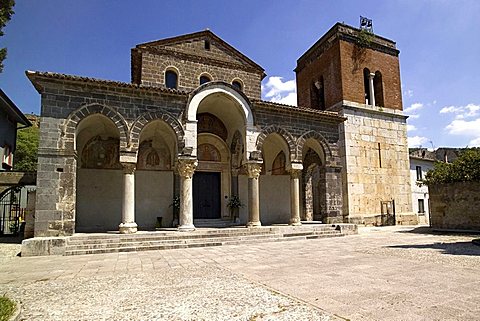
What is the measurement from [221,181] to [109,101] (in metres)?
6.46

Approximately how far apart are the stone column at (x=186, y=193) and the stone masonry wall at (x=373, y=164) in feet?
28.6

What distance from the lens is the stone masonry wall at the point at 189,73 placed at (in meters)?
14.6

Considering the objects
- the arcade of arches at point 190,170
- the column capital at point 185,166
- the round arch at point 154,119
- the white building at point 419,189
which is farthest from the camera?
the white building at point 419,189

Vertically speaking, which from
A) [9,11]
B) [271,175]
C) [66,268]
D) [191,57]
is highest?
[191,57]

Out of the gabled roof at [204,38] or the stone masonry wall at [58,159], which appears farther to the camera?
the gabled roof at [204,38]

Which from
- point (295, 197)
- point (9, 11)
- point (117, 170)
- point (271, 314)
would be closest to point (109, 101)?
point (117, 170)

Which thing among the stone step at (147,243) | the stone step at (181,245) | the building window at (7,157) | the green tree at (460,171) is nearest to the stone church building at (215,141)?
the stone step at (147,243)

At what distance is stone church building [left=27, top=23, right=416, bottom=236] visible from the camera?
35.6ft

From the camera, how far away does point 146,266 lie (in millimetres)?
7016

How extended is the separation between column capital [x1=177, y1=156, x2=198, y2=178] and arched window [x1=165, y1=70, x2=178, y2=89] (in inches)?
195

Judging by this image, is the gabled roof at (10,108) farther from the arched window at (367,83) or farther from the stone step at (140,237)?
the arched window at (367,83)

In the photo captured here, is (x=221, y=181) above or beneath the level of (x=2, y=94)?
beneath

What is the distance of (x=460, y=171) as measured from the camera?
1437 cm

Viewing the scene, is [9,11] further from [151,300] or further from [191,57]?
[191,57]
